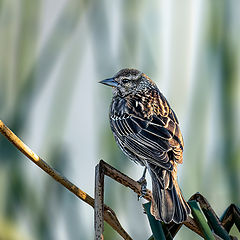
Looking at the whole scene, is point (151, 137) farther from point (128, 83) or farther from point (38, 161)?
point (38, 161)

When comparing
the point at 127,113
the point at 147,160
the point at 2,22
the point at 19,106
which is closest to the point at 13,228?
the point at 19,106

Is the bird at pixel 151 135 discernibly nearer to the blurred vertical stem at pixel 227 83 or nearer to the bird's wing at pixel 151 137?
the bird's wing at pixel 151 137

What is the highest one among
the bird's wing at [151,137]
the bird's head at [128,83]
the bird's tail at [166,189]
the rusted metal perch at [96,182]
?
the bird's head at [128,83]

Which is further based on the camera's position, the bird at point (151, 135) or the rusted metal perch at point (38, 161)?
the bird at point (151, 135)

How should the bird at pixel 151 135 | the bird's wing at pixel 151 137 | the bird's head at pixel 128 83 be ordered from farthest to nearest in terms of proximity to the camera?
the bird's head at pixel 128 83
the bird's wing at pixel 151 137
the bird at pixel 151 135

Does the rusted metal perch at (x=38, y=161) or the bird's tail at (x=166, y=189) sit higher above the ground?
the bird's tail at (x=166, y=189)

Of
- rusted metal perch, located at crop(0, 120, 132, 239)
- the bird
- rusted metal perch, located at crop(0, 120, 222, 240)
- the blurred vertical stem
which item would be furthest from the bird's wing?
rusted metal perch, located at crop(0, 120, 132, 239)

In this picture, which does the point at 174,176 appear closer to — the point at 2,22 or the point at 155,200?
the point at 155,200

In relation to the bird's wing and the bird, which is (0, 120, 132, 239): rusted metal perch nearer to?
the bird

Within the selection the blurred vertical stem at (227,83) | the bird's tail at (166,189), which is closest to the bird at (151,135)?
the bird's tail at (166,189)
